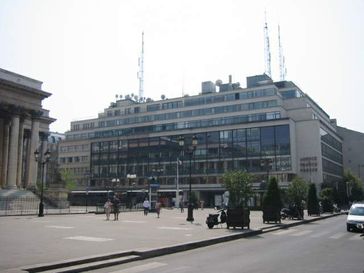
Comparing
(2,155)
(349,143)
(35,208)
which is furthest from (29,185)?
(349,143)

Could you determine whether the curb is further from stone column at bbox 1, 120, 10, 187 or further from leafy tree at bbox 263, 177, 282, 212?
stone column at bbox 1, 120, 10, 187

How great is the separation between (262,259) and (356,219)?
12664mm

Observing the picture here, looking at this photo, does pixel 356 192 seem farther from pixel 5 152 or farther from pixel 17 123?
pixel 5 152

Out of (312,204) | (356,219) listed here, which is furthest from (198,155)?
(356,219)

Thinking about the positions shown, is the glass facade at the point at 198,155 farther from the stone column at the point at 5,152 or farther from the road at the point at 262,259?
the road at the point at 262,259

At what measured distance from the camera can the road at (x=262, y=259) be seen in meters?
10.8

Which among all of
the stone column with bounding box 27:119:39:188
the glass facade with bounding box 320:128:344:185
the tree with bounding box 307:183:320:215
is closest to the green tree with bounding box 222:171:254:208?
the tree with bounding box 307:183:320:215

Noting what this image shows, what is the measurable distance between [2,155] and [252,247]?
53.7 metres

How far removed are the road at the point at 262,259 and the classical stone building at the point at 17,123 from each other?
48.8m

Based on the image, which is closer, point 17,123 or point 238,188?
point 238,188

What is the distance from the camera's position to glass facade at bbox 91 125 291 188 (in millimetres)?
86125

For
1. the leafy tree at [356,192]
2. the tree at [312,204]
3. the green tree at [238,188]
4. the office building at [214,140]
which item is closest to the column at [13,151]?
the office building at [214,140]

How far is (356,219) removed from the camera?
75.0 feet

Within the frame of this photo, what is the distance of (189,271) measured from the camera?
34.5ft
